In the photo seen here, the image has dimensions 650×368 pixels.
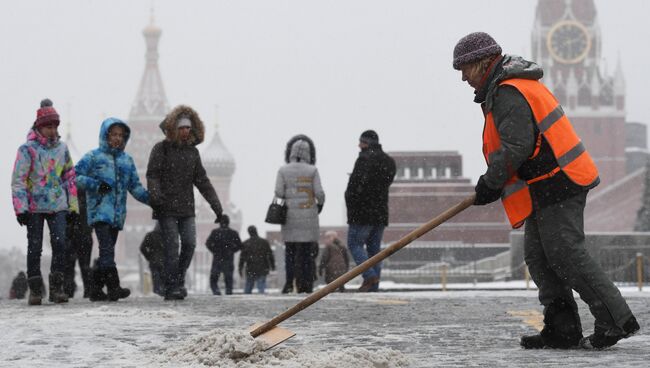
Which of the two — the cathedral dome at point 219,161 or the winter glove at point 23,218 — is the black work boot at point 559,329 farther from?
the cathedral dome at point 219,161

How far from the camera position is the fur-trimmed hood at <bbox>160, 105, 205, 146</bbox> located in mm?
9648

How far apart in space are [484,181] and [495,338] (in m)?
1.06

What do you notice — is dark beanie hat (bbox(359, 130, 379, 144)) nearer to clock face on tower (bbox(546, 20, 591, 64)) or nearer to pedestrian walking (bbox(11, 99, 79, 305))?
pedestrian walking (bbox(11, 99, 79, 305))

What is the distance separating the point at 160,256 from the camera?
15000 mm

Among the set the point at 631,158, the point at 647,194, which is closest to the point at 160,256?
the point at 647,194

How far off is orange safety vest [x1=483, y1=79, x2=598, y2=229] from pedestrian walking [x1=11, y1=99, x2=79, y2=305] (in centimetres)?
476

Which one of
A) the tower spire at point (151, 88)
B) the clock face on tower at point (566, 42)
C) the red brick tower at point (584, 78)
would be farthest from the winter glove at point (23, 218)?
the tower spire at point (151, 88)

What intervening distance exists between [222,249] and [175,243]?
22.7 feet

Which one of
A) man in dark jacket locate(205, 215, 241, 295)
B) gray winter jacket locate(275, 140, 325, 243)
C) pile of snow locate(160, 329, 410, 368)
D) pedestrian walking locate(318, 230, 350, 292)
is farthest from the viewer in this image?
pedestrian walking locate(318, 230, 350, 292)

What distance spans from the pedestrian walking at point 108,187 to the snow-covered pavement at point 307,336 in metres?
0.47

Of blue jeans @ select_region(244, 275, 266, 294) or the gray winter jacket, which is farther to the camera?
blue jeans @ select_region(244, 275, 266, 294)

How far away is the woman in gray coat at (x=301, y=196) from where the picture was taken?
11562 millimetres

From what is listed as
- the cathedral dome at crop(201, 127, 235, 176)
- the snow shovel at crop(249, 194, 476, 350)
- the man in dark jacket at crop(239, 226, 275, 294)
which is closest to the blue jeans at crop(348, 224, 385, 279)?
the man in dark jacket at crop(239, 226, 275, 294)

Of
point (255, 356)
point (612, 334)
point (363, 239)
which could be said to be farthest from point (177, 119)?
point (612, 334)
